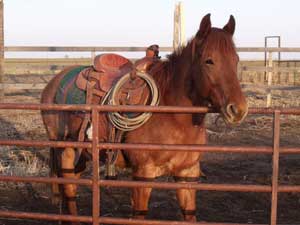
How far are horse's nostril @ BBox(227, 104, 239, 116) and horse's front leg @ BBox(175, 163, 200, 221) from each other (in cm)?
99

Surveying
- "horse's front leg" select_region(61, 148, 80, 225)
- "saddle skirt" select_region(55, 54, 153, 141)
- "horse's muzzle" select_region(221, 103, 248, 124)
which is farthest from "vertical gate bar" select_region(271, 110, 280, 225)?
"horse's front leg" select_region(61, 148, 80, 225)

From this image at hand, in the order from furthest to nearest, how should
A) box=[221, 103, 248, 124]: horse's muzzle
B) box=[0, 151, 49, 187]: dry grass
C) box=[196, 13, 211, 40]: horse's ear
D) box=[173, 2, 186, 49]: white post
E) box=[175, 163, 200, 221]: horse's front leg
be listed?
box=[173, 2, 186, 49]: white post → box=[0, 151, 49, 187]: dry grass → box=[175, 163, 200, 221]: horse's front leg → box=[196, 13, 211, 40]: horse's ear → box=[221, 103, 248, 124]: horse's muzzle

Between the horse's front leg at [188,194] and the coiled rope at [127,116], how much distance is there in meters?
0.58

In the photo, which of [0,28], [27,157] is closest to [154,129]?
[27,157]

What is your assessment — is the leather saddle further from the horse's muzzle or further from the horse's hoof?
the horse's hoof

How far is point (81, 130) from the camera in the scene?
4.22m

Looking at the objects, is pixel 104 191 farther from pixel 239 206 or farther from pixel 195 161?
pixel 195 161

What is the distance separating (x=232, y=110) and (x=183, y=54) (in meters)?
0.95

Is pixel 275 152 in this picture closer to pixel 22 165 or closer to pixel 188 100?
pixel 188 100

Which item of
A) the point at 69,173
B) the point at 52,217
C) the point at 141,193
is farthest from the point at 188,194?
the point at 69,173

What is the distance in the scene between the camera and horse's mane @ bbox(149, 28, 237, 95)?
10.6 ft

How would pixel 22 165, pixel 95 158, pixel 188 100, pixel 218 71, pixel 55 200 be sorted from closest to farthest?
pixel 218 71, pixel 95 158, pixel 188 100, pixel 55 200, pixel 22 165

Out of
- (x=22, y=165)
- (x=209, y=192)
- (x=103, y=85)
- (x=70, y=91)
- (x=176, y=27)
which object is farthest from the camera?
(x=176, y=27)

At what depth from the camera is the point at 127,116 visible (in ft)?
12.3
